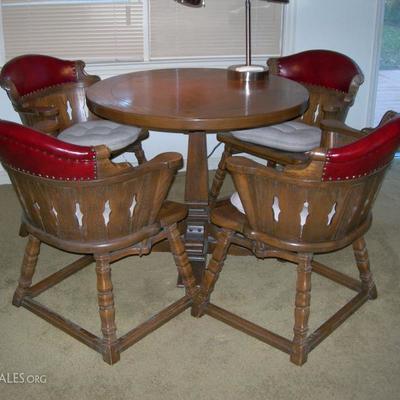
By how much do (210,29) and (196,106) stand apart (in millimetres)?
1478

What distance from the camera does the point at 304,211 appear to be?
6.30 ft

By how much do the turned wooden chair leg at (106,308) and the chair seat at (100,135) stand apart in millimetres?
760

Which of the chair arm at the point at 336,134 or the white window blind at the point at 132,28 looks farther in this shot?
the white window blind at the point at 132,28

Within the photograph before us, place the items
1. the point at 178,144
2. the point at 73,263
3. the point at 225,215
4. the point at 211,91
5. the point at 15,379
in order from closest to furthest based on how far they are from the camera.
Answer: the point at 15,379 < the point at 225,215 < the point at 211,91 < the point at 73,263 < the point at 178,144

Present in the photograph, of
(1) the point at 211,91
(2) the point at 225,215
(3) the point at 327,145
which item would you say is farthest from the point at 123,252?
(3) the point at 327,145

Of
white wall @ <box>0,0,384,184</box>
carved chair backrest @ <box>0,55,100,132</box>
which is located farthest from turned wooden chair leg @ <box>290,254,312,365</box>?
white wall @ <box>0,0,384,184</box>

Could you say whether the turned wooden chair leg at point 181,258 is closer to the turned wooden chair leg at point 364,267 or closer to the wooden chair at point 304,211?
the wooden chair at point 304,211

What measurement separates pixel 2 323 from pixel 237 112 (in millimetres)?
1181

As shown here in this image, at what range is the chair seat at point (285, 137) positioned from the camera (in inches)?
102

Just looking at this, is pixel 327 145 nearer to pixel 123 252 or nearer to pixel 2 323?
pixel 123 252

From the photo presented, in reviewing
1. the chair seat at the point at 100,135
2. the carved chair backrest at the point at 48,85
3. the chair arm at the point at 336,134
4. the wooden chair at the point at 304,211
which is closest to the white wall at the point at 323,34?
the carved chair backrest at the point at 48,85

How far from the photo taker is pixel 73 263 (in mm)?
2529

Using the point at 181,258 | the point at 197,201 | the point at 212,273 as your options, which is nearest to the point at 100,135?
the point at 197,201

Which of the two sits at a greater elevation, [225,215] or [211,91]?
[211,91]
